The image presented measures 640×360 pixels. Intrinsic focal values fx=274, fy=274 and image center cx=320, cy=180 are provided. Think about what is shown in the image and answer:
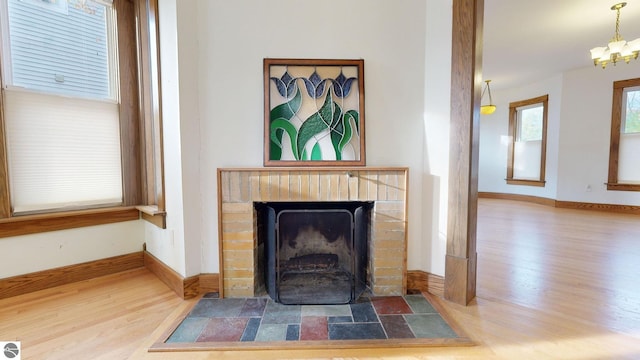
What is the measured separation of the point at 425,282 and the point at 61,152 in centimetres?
295

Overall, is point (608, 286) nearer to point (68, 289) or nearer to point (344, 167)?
point (344, 167)

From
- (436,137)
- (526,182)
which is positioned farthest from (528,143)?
(436,137)

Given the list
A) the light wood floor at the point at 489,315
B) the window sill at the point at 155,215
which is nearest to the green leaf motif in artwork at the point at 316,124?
the window sill at the point at 155,215

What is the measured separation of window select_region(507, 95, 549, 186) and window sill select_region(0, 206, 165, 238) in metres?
7.19

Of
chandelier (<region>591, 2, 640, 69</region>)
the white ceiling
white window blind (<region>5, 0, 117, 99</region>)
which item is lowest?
white window blind (<region>5, 0, 117, 99</region>)

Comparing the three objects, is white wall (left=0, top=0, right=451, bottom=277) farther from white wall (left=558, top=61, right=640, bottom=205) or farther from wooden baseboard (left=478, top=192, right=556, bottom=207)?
wooden baseboard (left=478, top=192, right=556, bottom=207)

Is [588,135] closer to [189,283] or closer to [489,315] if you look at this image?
[489,315]

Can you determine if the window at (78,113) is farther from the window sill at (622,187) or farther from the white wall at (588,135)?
the window sill at (622,187)

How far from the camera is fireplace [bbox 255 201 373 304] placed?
199 cm

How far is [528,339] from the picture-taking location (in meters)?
1.53

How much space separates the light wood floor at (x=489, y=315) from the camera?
1.42 meters

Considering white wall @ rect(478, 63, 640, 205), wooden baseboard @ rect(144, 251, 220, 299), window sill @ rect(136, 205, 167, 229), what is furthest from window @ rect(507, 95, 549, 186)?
window sill @ rect(136, 205, 167, 229)

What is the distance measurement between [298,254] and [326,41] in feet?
5.45

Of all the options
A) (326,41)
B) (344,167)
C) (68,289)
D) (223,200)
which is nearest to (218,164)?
(223,200)
